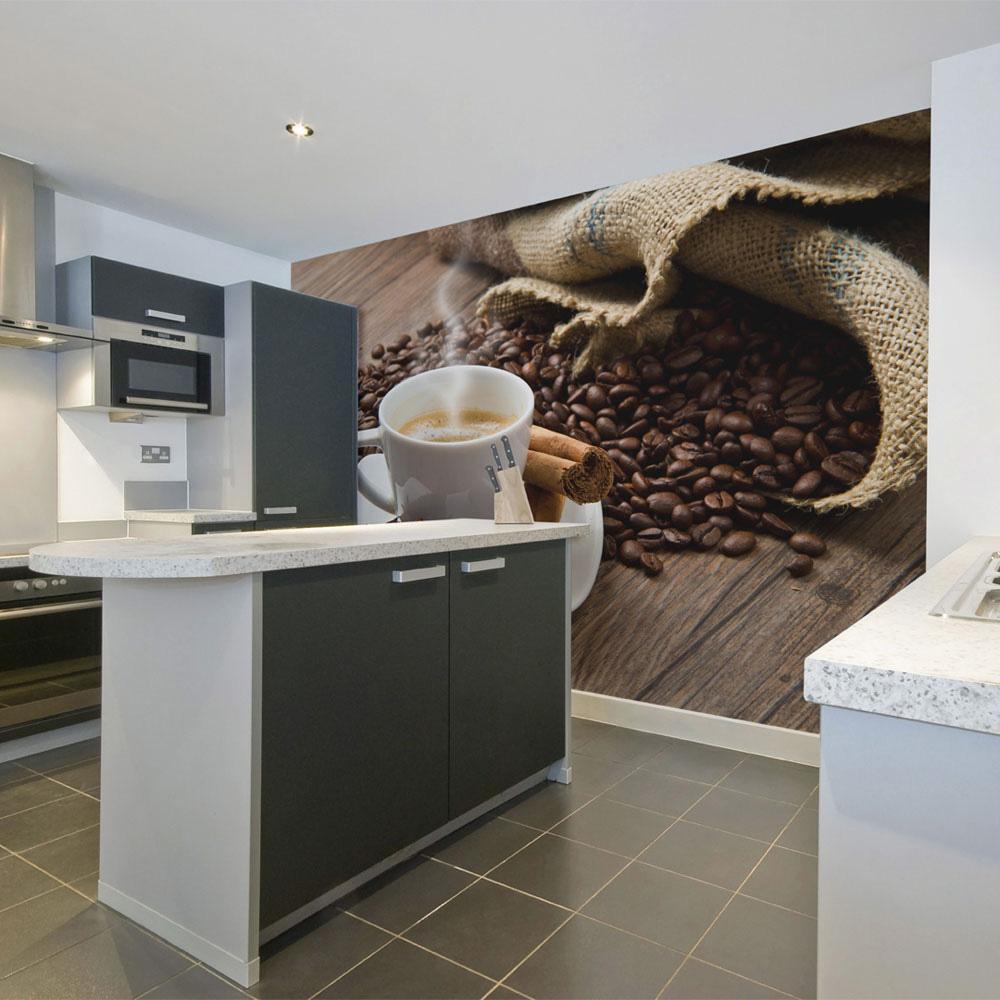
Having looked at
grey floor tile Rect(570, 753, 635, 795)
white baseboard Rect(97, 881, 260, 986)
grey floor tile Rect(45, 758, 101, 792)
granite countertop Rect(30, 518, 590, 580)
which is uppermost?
granite countertop Rect(30, 518, 590, 580)

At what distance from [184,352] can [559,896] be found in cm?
297

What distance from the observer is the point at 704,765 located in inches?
118

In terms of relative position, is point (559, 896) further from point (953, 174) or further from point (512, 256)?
point (512, 256)

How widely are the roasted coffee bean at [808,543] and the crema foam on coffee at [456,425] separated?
4.38ft

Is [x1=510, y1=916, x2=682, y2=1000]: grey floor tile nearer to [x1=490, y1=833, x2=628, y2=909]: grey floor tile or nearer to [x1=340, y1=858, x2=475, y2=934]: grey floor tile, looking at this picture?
[x1=490, y1=833, x2=628, y2=909]: grey floor tile

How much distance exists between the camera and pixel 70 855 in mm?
2227

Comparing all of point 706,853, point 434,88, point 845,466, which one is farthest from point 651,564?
point 434,88

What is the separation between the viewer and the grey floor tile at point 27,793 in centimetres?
257

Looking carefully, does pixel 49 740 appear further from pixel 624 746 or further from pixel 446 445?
pixel 624 746

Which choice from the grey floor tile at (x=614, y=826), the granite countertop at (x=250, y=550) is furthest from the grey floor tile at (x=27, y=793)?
the grey floor tile at (x=614, y=826)

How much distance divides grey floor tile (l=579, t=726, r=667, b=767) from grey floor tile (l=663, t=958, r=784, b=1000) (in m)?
1.28

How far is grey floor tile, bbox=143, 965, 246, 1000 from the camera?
1613mm

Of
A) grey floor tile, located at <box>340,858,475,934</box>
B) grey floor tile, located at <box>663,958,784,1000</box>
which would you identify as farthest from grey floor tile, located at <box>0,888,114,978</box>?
grey floor tile, located at <box>663,958,784,1000</box>

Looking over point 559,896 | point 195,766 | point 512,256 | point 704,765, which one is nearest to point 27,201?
point 512,256
